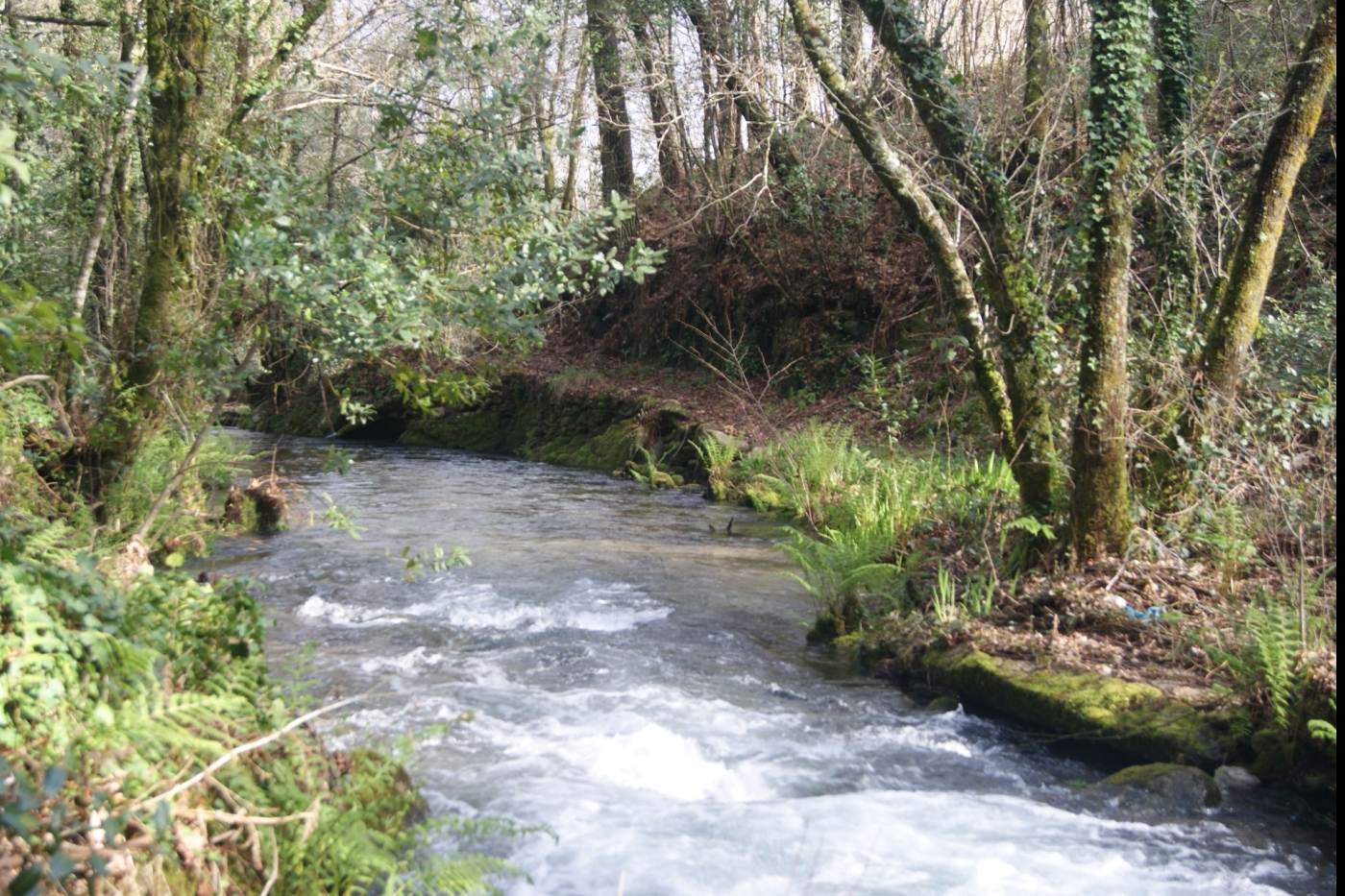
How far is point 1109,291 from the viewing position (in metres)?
6.99

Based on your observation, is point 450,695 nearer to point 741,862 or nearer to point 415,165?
point 741,862

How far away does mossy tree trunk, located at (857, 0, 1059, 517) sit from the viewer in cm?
741

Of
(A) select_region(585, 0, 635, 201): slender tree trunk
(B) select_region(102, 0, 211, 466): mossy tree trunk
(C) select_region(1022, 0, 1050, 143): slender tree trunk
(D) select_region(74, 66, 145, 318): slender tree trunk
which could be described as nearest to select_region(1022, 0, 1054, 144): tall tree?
(C) select_region(1022, 0, 1050, 143): slender tree trunk

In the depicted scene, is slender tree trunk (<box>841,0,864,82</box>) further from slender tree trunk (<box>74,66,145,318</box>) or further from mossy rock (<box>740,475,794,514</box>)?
slender tree trunk (<box>74,66,145,318</box>)

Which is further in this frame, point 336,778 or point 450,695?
point 450,695

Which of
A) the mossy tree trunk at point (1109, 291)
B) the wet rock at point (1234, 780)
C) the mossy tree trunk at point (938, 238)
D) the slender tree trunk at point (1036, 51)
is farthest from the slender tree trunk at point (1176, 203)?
the slender tree trunk at point (1036, 51)

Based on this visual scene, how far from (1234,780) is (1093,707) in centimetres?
84

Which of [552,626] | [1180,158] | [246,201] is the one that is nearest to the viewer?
[246,201]

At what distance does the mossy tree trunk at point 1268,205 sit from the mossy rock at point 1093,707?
221cm

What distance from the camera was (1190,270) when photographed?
8.04 metres

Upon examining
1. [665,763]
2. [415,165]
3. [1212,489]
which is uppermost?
[415,165]

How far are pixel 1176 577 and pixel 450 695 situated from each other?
4.67 metres

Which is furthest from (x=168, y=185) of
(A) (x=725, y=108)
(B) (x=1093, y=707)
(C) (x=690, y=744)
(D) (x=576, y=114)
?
(A) (x=725, y=108)

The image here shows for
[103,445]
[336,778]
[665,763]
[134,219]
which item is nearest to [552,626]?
[665,763]
